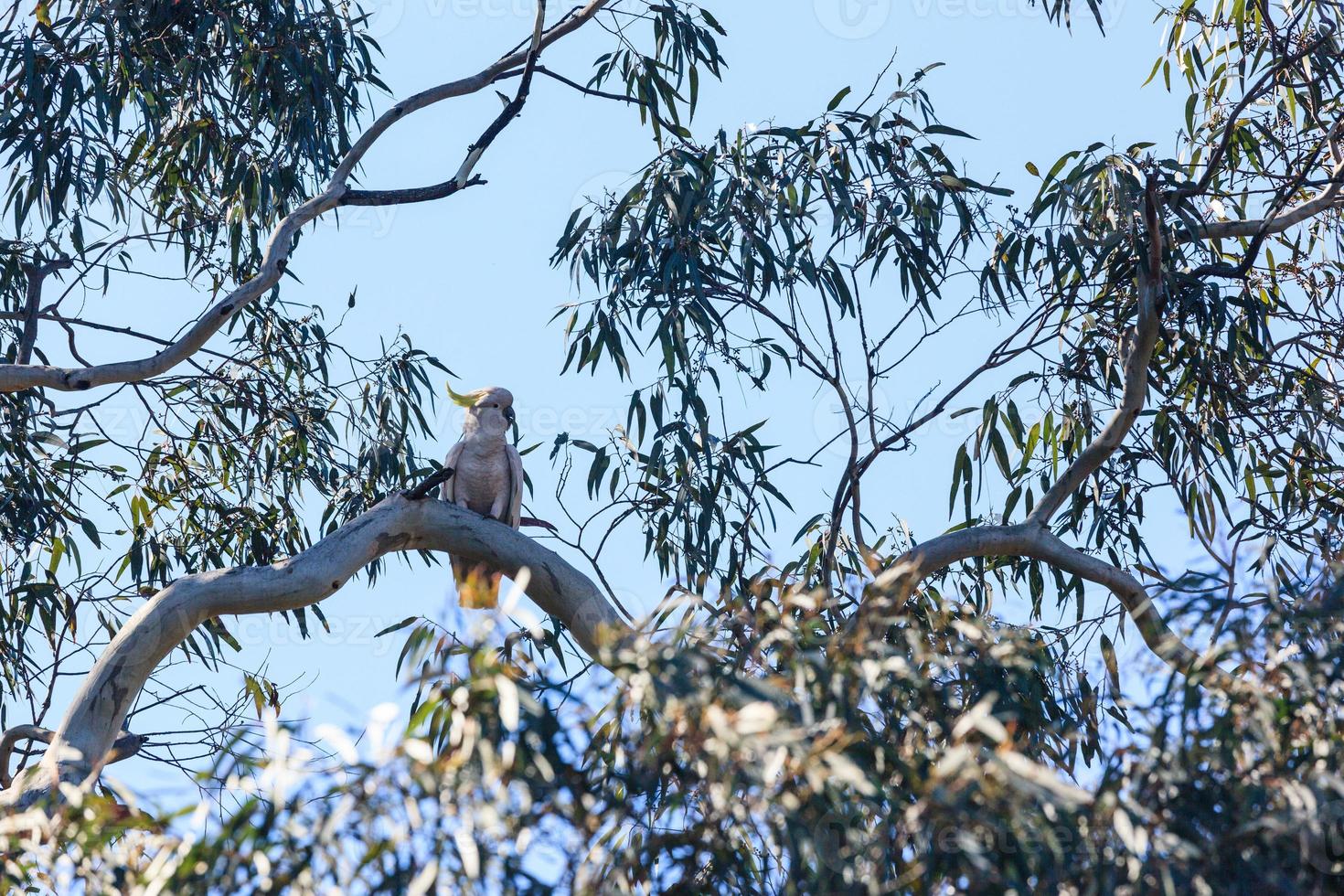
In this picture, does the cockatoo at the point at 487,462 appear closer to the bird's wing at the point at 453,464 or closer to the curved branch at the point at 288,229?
the bird's wing at the point at 453,464

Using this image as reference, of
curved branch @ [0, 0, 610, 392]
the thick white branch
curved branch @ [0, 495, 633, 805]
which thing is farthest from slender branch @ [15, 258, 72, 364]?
the thick white branch

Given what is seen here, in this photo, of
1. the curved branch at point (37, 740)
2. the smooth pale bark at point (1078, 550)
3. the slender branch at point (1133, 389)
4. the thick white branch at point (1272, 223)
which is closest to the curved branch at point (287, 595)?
the curved branch at point (37, 740)

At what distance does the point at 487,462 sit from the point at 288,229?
2.42 feet

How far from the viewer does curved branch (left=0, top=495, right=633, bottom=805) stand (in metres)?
2.56

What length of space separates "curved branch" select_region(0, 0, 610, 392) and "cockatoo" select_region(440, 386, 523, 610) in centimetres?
53

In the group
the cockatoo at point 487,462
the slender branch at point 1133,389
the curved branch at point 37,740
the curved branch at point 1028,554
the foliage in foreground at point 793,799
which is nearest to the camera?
the foliage in foreground at point 793,799

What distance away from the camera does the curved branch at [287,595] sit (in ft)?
8.40

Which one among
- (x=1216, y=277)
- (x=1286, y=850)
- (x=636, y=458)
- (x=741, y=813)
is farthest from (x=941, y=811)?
(x=1216, y=277)

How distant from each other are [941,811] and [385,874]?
615 mm

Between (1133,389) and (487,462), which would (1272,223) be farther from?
(487,462)

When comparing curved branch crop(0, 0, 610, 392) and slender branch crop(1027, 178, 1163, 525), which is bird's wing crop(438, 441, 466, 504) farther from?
slender branch crop(1027, 178, 1163, 525)

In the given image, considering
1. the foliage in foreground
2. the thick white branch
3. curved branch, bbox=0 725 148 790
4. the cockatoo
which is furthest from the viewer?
the cockatoo

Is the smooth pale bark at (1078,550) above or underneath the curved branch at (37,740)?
above

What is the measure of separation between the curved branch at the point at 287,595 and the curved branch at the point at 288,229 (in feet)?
2.06
